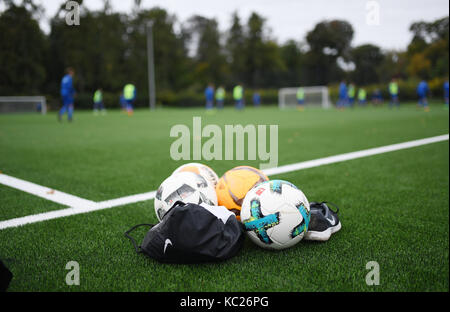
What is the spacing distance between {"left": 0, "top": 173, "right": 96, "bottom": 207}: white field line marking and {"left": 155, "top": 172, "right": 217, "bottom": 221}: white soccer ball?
1.37m

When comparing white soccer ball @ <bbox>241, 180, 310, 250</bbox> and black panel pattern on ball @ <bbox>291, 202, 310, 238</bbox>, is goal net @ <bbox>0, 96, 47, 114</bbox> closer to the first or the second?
white soccer ball @ <bbox>241, 180, 310, 250</bbox>

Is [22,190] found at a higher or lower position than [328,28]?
lower

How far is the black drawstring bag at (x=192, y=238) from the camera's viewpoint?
2506mm

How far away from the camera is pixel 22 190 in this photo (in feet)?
15.9

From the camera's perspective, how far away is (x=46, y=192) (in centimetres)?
473

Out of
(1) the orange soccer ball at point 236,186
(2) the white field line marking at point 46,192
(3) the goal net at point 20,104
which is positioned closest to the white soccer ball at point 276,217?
(1) the orange soccer ball at point 236,186

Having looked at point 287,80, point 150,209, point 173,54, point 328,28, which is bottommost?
point 150,209

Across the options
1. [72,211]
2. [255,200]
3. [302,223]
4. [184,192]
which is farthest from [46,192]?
[302,223]

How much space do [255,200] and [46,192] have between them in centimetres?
324

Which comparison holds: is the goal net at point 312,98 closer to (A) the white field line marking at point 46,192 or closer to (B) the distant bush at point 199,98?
(B) the distant bush at point 199,98

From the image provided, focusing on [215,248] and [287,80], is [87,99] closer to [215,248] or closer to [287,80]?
[287,80]

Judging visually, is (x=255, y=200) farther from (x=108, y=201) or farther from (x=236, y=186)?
(x=108, y=201)

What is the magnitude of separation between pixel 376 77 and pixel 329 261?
249 ft

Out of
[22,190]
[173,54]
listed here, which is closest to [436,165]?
[22,190]
